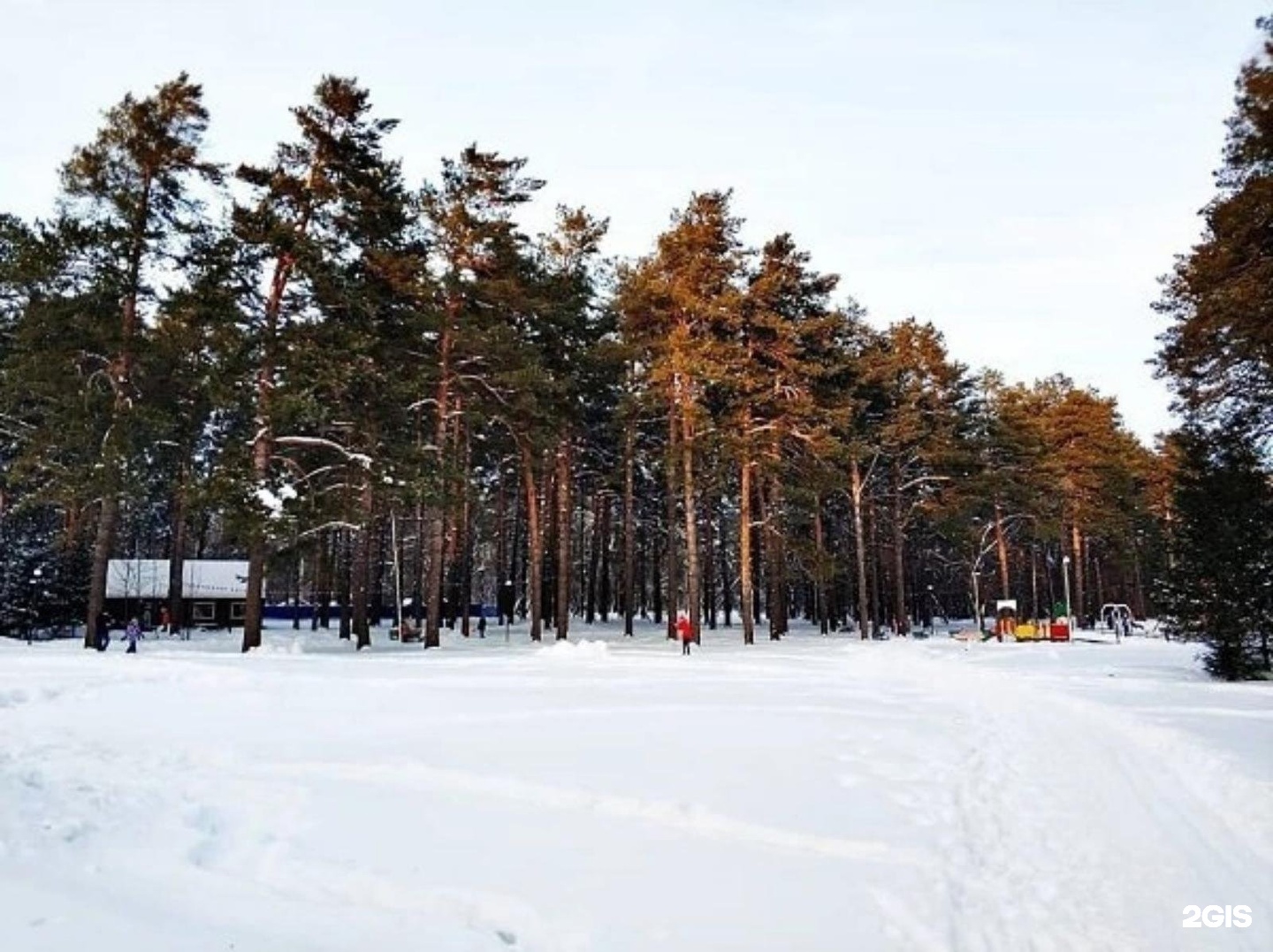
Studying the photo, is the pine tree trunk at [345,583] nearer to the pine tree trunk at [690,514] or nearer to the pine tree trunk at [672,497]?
the pine tree trunk at [672,497]

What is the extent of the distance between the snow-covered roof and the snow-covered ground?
37.7m

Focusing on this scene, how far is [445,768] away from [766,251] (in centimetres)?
2874

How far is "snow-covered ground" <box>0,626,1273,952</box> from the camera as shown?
195 inches

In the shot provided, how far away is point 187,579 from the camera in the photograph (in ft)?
166

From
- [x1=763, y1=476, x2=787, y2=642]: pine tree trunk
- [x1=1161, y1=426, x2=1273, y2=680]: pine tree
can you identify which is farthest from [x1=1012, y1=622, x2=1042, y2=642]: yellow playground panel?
[x1=1161, y1=426, x2=1273, y2=680]: pine tree

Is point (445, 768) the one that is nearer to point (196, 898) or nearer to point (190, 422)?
point (196, 898)

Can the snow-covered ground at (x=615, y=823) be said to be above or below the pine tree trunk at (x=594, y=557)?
below

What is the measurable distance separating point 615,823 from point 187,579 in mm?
50391

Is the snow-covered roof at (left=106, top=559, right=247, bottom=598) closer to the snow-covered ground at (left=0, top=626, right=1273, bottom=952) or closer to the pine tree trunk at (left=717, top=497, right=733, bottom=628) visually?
the pine tree trunk at (left=717, top=497, right=733, bottom=628)

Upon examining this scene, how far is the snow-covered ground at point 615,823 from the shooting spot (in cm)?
496

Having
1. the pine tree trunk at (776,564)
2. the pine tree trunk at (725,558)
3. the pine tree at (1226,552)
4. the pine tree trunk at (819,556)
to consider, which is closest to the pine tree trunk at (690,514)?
the pine tree trunk at (819,556)

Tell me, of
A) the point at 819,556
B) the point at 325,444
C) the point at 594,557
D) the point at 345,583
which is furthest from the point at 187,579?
the point at 819,556

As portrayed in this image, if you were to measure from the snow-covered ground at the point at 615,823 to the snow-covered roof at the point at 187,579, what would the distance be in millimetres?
37683

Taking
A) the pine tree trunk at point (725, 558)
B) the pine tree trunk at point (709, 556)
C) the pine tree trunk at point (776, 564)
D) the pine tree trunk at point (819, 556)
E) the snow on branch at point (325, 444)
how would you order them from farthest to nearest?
the pine tree trunk at point (725, 558) → the pine tree trunk at point (709, 556) → the pine tree trunk at point (776, 564) → the pine tree trunk at point (819, 556) → the snow on branch at point (325, 444)
